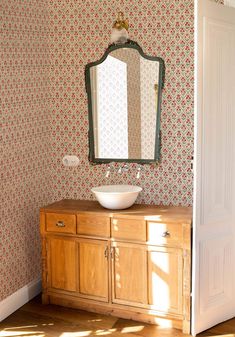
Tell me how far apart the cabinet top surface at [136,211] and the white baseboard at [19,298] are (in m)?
0.72

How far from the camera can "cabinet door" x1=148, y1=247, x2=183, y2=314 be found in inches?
135

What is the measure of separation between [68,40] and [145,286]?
2.17m

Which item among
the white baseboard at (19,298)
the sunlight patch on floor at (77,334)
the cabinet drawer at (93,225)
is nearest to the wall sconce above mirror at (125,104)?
the cabinet drawer at (93,225)

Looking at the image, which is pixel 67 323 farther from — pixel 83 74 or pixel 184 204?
pixel 83 74

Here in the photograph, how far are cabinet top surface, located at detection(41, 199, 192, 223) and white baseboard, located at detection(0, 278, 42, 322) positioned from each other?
723 millimetres

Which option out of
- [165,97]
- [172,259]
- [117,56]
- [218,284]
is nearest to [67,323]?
[172,259]

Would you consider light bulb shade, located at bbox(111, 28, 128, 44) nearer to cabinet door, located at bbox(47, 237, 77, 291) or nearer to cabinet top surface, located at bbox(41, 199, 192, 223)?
cabinet top surface, located at bbox(41, 199, 192, 223)

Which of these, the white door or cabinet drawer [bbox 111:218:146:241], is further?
cabinet drawer [bbox 111:218:146:241]

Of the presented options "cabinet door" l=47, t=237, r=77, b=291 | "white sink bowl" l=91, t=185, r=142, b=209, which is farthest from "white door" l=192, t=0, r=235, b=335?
"cabinet door" l=47, t=237, r=77, b=291

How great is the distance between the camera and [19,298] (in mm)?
3904

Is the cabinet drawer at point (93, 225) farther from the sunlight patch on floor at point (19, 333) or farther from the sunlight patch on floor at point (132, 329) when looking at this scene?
the sunlight patch on floor at point (19, 333)

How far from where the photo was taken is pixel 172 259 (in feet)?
11.3

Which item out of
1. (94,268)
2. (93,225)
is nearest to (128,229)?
(93,225)

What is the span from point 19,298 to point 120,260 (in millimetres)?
950
